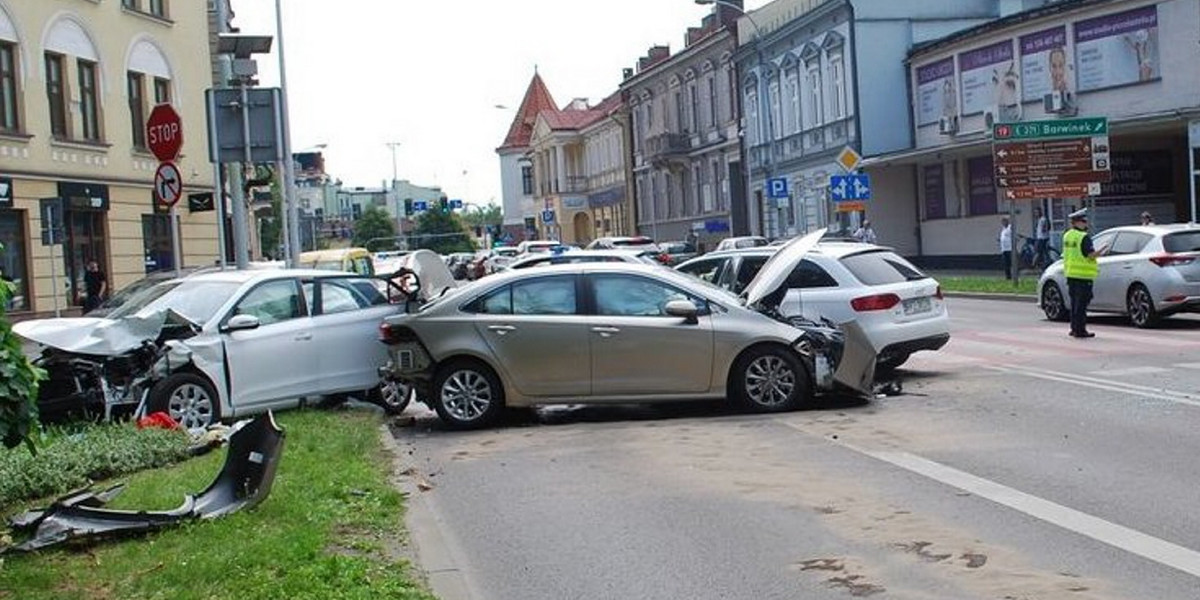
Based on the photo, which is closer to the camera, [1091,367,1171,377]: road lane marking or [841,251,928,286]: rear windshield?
[1091,367,1171,377]: road lane marking

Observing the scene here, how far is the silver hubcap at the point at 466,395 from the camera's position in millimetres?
12078

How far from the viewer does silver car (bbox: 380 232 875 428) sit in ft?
39.3

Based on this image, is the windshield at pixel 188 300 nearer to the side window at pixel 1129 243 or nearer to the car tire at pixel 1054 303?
the side window at pixel 1129 243

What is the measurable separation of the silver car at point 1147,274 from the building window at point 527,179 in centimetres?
7683

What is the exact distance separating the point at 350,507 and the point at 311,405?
5.75 meters

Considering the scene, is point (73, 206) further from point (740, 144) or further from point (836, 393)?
point (740, 144)

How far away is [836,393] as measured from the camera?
1283cm

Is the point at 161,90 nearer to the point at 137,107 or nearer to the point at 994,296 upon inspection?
the point at 137,107

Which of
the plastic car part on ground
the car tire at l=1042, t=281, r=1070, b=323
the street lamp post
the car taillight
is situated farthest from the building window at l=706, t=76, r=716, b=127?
the plastic car part on ground

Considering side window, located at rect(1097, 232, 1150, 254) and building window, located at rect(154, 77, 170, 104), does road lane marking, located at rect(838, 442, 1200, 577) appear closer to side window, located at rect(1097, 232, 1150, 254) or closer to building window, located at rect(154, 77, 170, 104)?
side window, located at rect(1097, 232, 1150, 254)

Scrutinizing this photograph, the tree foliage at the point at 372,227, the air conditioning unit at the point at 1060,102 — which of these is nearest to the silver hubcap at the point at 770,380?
the air conditioning unit at the point at 1060,102

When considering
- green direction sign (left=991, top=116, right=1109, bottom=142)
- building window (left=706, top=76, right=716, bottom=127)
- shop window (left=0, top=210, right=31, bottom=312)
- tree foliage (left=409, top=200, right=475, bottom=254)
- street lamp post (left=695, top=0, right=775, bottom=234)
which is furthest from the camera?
tree foliage (left=409, top=200, right=475, bottom=254)

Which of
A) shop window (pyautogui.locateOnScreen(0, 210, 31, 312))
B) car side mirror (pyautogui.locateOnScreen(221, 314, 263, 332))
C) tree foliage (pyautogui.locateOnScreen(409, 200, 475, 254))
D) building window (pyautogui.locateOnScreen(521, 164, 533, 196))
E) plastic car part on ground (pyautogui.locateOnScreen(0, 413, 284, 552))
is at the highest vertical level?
building window (pyautogui.locateOnScreen(521, 164, 533, 196))

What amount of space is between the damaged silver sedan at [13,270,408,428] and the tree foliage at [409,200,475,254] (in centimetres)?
8342
